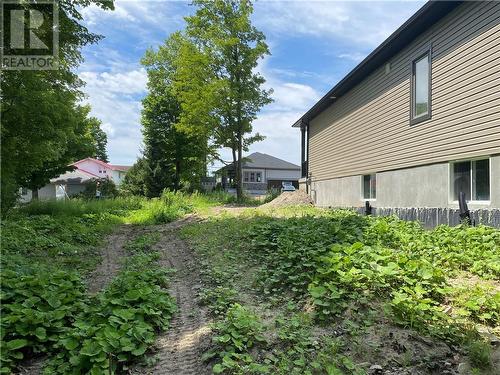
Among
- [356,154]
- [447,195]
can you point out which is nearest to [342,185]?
[356,154]

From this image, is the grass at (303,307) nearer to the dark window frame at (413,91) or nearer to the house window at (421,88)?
the dark window frame at (413,91)

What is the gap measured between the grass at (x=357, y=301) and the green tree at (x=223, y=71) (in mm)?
16060

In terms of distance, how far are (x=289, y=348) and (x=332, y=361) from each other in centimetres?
38

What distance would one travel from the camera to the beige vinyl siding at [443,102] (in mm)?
7025

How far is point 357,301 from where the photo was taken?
3.72 meters

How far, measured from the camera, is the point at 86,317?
12.0 feet

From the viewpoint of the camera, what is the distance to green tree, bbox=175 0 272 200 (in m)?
20.9

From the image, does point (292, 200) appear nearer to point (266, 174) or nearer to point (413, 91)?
point (413, 91)

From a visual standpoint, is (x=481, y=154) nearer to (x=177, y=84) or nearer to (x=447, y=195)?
(x=447, y=195)

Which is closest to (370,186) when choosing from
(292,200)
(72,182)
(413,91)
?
(413,91)

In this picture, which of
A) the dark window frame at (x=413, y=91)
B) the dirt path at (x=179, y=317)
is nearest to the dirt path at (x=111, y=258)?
the dirt path at (x=179, y=317)

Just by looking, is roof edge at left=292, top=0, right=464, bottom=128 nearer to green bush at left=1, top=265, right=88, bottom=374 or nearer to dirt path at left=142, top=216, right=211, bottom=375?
dirt path at left=142, top=216, right=211, bottom=375

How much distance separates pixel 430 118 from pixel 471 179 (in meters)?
2.03

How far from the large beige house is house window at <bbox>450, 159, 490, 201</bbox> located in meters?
0.02
